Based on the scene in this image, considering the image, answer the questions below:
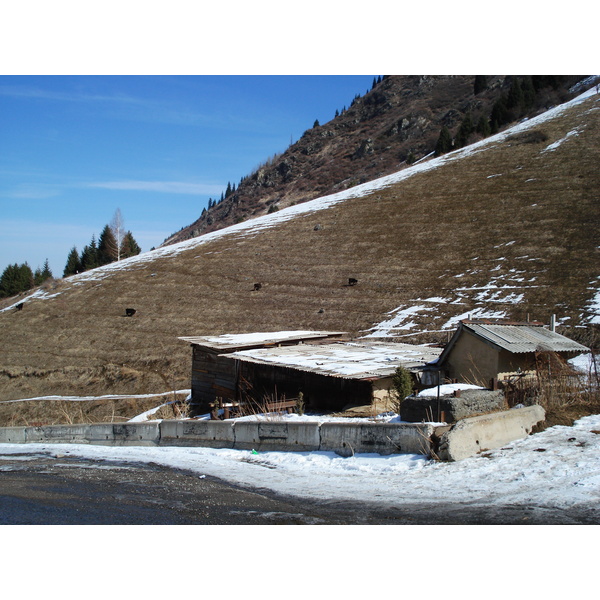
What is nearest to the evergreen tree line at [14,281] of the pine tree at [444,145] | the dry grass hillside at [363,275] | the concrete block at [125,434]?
the dry grass hillside at [363,275]

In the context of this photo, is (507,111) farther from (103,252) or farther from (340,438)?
(340,438)

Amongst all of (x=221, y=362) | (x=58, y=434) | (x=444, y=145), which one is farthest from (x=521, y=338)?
(x=444, y=145)

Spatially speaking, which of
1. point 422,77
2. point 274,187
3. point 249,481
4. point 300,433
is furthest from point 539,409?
point 422,77

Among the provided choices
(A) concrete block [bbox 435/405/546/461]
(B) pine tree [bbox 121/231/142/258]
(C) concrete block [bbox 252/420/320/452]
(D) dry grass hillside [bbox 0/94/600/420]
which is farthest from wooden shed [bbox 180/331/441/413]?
(B) pine tree [bbox 121/231/142/258]

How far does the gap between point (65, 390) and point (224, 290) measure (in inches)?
600

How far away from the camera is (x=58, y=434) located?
1450 centimetres

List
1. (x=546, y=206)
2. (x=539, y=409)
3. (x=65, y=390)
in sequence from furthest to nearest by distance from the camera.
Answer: (x=546, y=206) → (x=65, y=390) → (x=539, y=409)

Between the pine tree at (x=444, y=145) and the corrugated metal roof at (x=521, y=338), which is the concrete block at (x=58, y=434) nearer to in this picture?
the corrugated metal roof at (x=521, y=338)

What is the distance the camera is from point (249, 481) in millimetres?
8555

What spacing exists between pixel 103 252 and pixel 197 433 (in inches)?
3121

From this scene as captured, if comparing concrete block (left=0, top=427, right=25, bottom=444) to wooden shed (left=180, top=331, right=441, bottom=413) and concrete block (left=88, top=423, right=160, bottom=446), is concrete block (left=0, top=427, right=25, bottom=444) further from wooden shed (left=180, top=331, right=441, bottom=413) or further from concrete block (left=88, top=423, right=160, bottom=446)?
wooden shed (left=180, top=331, right=441, bottom=413)

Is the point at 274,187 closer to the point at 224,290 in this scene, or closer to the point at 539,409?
the point at 224,290

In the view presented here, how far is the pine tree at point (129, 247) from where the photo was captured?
84.2m

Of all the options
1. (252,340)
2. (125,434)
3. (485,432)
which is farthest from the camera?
(252,340)
